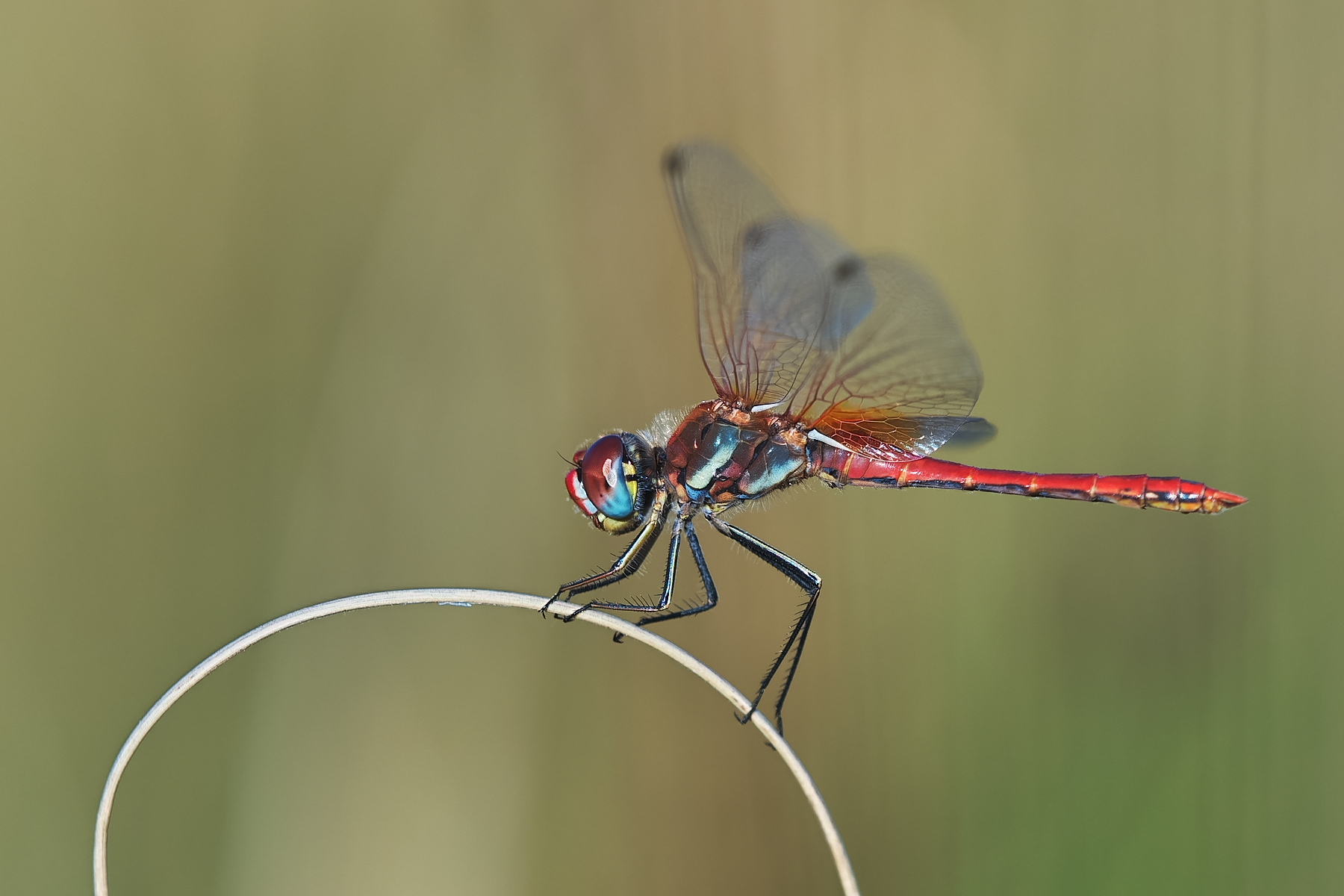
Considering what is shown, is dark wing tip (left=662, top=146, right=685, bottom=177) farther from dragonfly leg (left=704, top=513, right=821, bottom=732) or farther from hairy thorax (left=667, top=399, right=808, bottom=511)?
dragonfly leg (left=704, top=513, right=821, bottom=732)

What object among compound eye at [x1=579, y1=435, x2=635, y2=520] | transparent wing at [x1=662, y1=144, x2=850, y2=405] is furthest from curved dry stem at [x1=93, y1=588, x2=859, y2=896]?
transparent wing at [x1=662, y1=144, x2=850, y2=405]

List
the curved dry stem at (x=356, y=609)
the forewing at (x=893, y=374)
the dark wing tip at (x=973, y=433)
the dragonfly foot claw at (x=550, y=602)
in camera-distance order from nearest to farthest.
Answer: the curved dry stem at (x=356, y=609) → the dragonfly foot claw at (x=550, y=602) → the forewing at (x=893, y=374) → the dark wing tip at (x=973, y=433)

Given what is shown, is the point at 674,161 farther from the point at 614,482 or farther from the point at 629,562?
the point at 629,562

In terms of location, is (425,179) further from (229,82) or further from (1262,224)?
(1262,224)

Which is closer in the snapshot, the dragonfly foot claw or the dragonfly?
the dragonfly foot claw

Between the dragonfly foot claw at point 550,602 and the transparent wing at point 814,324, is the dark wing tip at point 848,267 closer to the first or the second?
the transparent wing at point 814,324

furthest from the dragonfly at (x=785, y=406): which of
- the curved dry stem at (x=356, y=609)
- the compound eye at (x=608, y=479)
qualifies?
the curved dry stem at (x=356, y=609)

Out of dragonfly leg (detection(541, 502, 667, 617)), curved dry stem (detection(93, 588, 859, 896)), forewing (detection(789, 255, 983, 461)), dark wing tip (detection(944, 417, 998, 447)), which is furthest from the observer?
dark wing tip (detection(944, 417, 998, 447))

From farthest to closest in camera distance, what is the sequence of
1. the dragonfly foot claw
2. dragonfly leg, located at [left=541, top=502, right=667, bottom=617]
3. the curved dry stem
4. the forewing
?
the forewing
dragonfly leg, located at [left=541, top=502, right=667, bottom=617]
the dragonfly foot claw
the curved dry stem
